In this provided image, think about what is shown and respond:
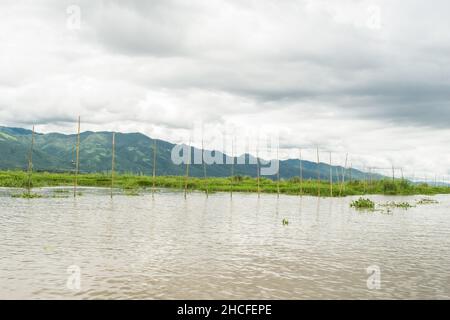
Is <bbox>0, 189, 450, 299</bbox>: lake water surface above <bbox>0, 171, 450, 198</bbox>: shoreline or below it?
below

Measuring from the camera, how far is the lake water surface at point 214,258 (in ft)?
44.3

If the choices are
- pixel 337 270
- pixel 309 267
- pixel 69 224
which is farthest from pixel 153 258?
pixel 69 224

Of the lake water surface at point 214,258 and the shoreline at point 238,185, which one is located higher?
the shoreline at point 238,185

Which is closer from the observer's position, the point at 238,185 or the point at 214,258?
the point at 214,258

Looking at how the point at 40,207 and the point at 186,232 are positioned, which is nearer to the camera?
the point at 186,232

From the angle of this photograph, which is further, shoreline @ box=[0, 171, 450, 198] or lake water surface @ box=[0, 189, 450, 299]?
shoreline @ box=[0, 171, 450, 198]

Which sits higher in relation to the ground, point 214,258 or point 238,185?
point 238,185

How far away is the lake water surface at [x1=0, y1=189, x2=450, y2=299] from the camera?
13.5m

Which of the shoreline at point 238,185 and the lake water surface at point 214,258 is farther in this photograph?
the shoreline at point 238,185

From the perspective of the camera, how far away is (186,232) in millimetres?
25734

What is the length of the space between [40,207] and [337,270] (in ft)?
99.7

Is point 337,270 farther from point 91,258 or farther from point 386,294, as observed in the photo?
point 91,258

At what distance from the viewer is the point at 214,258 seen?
1823 cm
